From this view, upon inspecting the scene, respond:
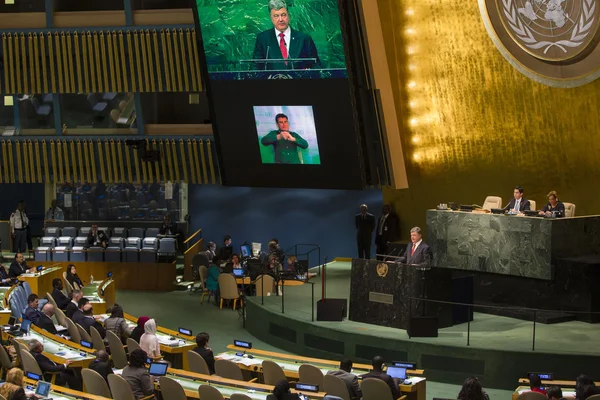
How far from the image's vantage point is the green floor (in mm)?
17520

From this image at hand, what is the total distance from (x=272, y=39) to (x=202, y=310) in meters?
5.50

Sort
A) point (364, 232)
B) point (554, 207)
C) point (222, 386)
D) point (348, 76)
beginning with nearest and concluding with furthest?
point (222, 386) → point (554, 207) → point (348, 76) → point (364, 232)

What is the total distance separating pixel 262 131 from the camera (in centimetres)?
1992

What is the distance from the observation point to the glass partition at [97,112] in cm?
2291

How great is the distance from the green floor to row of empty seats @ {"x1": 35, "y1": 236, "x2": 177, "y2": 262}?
84 centimetres

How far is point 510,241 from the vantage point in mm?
16172

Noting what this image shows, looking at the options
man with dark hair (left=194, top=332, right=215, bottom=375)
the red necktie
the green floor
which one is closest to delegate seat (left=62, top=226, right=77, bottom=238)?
the green floor

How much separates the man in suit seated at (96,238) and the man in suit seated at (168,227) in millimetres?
1508

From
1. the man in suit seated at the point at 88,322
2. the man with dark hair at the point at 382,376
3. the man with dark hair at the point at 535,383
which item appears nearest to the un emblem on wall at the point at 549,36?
the man with dark hair at the point at 535,383

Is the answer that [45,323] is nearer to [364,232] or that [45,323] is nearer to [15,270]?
[15,270]

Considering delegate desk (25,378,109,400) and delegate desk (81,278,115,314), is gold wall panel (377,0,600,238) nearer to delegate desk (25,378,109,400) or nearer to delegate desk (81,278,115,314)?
delegate desk (81,278,115,314)

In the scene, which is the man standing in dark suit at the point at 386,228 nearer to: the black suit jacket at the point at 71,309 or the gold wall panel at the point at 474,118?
the gold wall panel at the point at 474,118

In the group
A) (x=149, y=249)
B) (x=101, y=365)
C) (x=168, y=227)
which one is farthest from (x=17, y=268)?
(x=101, y=365)

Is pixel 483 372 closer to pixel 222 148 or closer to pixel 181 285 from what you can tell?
pixel 222 148
